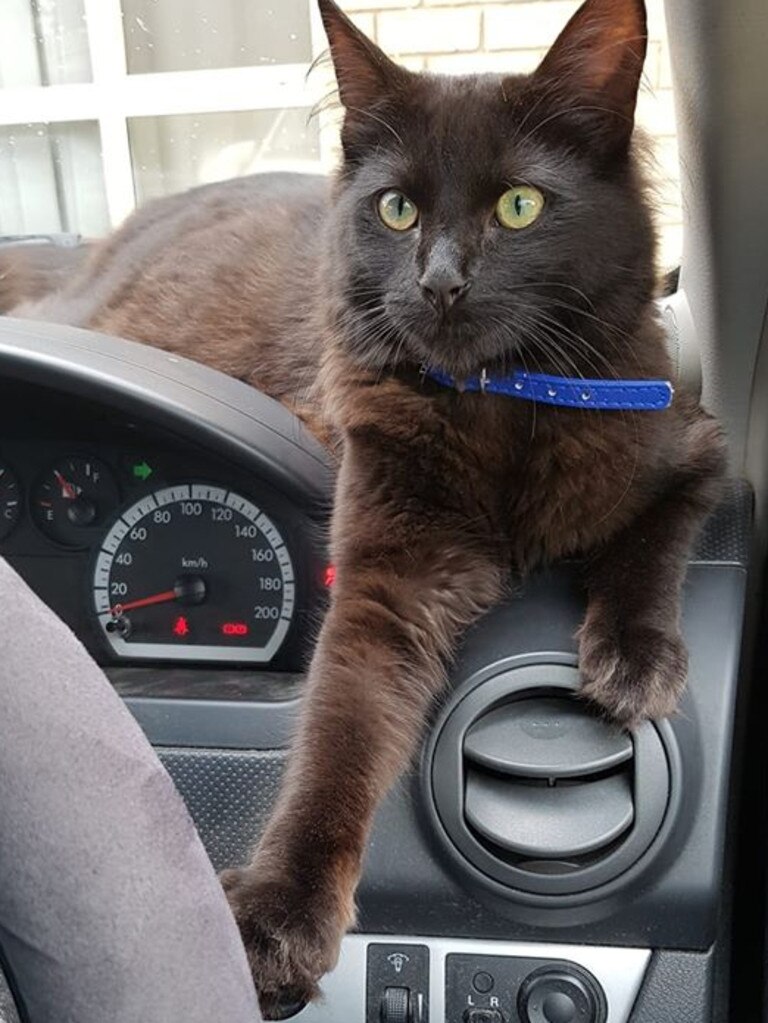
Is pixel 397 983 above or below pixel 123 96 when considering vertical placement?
below

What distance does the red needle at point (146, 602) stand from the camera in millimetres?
1646

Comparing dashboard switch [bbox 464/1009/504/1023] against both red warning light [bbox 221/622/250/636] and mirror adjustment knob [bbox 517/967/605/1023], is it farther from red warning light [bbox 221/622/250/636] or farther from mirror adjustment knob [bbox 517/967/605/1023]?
red warning light [bbox 221/622/250/636]

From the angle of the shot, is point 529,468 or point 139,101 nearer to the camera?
point 529,468

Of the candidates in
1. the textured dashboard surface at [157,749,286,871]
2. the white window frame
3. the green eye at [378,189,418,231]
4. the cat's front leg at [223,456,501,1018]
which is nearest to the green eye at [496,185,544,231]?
the green eye at [378,189,418,231]

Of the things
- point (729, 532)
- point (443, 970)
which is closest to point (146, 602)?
point (443, 970)

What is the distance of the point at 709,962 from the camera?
1245mm

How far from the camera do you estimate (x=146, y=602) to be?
1.66 meters

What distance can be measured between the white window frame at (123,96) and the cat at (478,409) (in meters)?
0.75

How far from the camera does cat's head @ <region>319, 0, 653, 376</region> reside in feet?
4.26

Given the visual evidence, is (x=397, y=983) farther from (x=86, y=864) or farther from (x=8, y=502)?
(x=8, y=502)

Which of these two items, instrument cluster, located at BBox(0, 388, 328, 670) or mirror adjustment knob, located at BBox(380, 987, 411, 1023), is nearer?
mirror adjustment knob, located at BBox(380, 987, 411, 1023)

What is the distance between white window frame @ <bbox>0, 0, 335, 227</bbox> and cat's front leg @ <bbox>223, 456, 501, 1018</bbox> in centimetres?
98

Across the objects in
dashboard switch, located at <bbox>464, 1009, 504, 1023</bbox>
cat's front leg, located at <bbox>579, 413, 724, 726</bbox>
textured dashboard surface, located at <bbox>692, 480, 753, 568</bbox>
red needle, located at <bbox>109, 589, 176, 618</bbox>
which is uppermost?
cat's front leg, located at <bbox>579, 413, 724, 726</bbox>

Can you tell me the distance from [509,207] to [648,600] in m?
0.43
